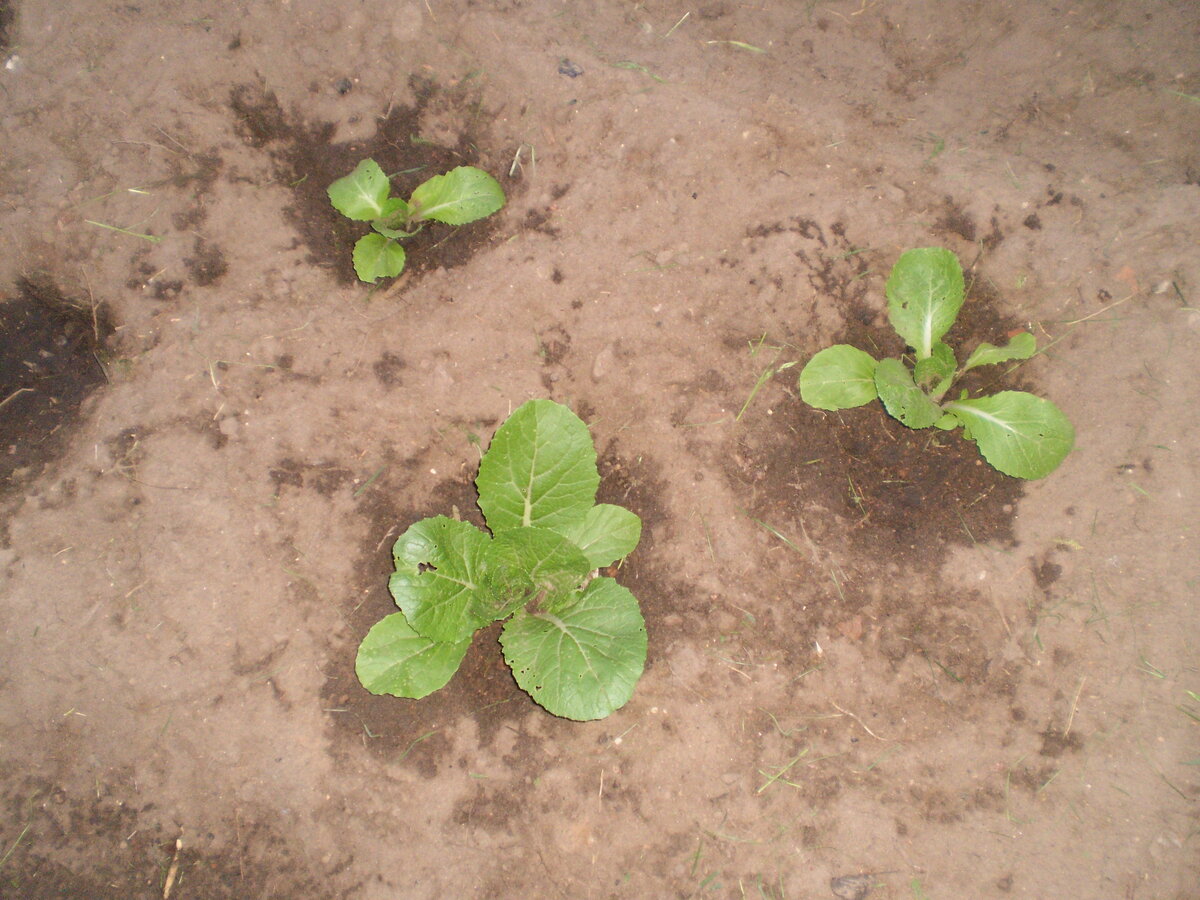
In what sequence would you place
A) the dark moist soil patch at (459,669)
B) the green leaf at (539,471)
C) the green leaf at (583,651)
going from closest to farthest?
the green leaf at (583,651), the green leaf at (539,471), the dark moist soil patch at (459,669)

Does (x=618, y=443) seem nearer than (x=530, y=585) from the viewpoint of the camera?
No

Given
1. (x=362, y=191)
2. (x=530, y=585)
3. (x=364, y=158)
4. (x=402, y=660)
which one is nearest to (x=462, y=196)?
(x=362, y=191)

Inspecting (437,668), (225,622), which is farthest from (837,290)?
(225,622)

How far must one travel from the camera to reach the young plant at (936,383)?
2447 millimetres

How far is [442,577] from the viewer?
2305 mm

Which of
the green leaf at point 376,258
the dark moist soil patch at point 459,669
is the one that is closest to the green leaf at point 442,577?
the dark moist soil patch at point 459,669

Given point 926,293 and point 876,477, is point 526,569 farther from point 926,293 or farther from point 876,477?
point 926,293

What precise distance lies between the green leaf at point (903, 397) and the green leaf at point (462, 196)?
5.59 ft

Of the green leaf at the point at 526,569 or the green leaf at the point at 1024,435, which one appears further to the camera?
the green leaf at the point at 1024,435

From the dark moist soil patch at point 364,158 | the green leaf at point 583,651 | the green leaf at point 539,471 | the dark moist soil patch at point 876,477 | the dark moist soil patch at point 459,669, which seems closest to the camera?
the green leaf at point 583,651

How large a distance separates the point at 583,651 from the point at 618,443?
0.84 meters

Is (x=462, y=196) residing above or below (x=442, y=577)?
above

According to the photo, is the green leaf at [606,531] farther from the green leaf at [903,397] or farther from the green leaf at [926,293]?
the green leaf at [926,293]

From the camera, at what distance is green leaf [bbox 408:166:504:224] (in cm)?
262
